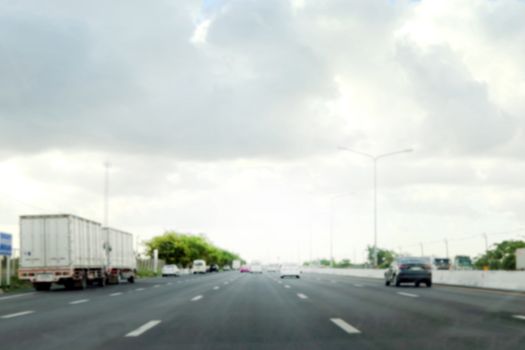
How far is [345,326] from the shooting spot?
38.8 feet

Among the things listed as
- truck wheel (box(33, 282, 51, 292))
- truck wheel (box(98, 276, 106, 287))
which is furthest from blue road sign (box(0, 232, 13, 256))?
truck wheel (box(98, 276, 106, 287))

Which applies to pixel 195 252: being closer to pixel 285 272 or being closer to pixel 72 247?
pixel 285 272

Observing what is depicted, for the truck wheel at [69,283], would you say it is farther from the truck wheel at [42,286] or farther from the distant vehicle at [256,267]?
the distant vehicle at [256,267]

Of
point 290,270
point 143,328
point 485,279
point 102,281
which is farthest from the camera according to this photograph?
point 290,270

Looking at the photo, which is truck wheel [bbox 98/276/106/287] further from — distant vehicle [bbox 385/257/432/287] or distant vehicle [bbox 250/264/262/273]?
distant vehicle [bbox 250/264/262/273]

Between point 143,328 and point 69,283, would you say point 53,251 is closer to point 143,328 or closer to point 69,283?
point 69,283

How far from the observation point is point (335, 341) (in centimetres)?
970

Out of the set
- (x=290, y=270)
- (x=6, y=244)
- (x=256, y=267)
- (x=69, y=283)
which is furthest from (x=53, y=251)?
→ (x=256, y=267)

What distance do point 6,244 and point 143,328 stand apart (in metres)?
27.4

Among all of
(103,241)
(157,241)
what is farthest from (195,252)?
(103,241)

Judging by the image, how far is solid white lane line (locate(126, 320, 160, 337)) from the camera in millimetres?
11086

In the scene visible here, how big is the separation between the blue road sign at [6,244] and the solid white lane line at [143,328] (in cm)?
2559

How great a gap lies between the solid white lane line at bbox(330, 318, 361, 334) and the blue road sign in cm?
2751

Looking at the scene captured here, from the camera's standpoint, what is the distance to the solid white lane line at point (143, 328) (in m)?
11.1
